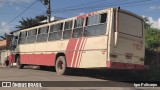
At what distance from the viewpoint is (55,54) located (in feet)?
61.4

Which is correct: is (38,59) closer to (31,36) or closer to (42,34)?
(42,34)

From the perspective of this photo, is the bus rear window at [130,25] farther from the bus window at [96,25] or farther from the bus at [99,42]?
the bus window at [96,25]

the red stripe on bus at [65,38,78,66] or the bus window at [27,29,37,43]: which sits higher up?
the bus window at [27,29,37,43]

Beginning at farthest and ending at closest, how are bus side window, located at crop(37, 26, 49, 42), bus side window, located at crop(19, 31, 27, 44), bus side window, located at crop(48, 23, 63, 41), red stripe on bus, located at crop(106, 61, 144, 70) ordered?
bus side window, located at crop(19, 31, 27, 44), bus side window, located at crop(37, 26, 49, 42), bus side window, located at crop(48, 23, 63, 41), red stripe on bus, located at crop(106, 61, 144, 70)

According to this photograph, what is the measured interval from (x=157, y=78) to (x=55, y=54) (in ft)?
19.0

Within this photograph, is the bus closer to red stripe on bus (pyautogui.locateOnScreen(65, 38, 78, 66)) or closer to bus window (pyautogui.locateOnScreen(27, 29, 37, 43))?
red stripe on bus (pyautogui.locateOnScreen(65, 38, 78, 66))

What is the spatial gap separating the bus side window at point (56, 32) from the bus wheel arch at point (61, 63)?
1.04 meters

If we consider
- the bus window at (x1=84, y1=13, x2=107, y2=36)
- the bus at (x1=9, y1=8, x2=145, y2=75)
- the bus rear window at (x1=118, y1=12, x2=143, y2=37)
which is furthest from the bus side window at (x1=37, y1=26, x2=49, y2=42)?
the bus rear window at (x1=118, y1=12, x2=143, y2=37)

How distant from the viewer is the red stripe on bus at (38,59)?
1920 centimetres

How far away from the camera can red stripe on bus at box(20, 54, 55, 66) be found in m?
19.2

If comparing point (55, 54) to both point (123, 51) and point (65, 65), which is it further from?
point (123, 51)

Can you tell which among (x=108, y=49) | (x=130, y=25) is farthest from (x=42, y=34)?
(x=108, y=49)

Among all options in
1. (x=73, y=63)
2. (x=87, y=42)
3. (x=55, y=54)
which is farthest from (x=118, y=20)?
(x=55, y=54)

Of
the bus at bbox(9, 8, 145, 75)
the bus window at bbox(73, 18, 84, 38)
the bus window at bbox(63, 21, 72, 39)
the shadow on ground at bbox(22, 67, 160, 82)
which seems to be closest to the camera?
the bus at bbox(9, 8, 145, 75)
